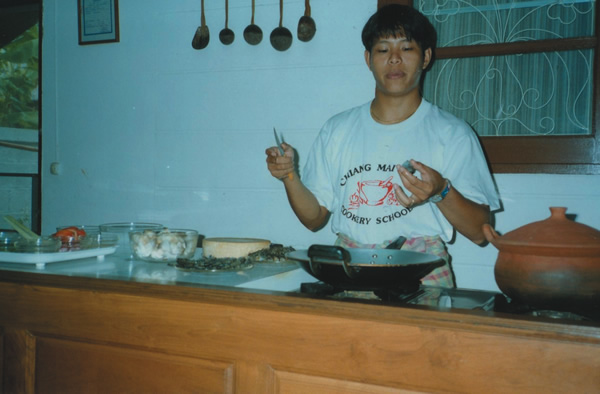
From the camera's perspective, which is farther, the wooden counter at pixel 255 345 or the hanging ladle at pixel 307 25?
the hanging ladle at pixel 307 25

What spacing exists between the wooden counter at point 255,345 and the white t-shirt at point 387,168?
809mm

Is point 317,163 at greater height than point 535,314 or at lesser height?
greater

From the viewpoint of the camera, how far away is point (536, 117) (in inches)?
88.8

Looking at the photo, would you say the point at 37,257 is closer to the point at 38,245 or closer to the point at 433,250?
the point at 38,245

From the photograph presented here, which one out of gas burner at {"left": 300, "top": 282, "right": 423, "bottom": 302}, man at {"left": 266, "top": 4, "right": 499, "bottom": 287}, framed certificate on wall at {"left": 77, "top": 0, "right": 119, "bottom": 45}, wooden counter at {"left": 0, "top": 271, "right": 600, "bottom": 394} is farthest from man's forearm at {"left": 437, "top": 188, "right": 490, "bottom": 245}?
framed certificate on wall at {"left": 77, "top": 0, "right": 119, "bottom": 45}

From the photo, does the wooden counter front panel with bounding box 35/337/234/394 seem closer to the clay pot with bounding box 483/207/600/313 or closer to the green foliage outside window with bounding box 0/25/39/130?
the clay pot with bounding box 483/207/600/313

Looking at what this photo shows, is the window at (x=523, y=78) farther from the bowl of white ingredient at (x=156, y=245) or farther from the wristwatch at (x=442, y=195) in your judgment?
the bowl of white ingredient at (x=156, y=245)

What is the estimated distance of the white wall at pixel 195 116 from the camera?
260 cm

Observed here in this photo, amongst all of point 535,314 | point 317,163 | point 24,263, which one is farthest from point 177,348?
point 317,163

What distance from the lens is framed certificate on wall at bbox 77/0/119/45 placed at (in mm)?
3078

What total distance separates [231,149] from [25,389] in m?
1.56

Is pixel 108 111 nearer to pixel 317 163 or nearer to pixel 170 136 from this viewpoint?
pixel 170 136

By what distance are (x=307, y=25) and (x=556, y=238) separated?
6.08 ft

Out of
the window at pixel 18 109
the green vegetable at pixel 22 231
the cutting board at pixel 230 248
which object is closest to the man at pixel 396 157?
the cutting board at pixel 230 248
